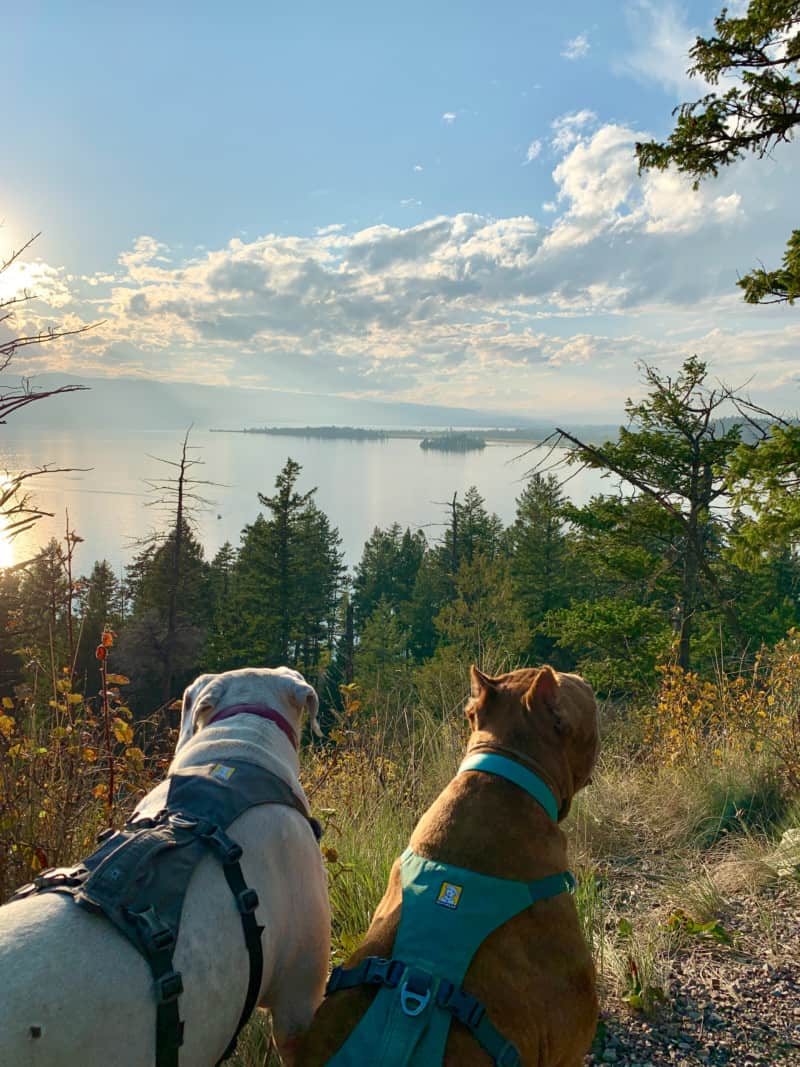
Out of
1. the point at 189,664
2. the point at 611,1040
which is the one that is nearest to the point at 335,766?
the point at 611,1040

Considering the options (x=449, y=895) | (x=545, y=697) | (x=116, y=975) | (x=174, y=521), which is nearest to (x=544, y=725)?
(x=545, y=697)

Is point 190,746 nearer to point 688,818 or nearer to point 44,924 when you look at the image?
point 44,924

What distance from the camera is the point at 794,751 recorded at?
16.3 ft

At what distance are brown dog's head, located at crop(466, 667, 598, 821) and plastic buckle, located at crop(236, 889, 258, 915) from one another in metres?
0.90

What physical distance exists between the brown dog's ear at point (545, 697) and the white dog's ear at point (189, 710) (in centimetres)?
138

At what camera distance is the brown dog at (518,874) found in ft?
5.53

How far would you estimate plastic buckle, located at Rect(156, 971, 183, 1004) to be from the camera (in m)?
1.49

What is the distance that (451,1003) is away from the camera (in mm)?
1592

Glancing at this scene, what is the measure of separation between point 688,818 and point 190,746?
3938 mm

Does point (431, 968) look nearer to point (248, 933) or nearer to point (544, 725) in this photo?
point (248, 933)

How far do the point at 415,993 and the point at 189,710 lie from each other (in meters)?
1.60

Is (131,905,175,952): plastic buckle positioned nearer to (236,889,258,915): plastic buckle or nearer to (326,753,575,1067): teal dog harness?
(236,889,258,915): plastic buckle

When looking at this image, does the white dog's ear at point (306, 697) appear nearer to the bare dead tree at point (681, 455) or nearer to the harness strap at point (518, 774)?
the harness strap at point (518, 774)

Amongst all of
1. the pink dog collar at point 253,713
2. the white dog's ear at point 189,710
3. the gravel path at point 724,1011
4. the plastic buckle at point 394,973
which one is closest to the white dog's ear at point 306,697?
the pink dog collar at point 253,713
